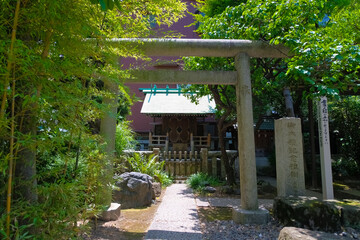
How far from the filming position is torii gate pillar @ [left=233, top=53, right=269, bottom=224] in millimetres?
4375

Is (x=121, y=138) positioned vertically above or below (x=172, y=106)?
below

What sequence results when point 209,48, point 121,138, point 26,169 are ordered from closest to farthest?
1. point 26,169
2. point 209,48
3. point 121,138

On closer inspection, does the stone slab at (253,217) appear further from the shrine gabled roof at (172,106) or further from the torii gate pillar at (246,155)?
the shrine gabled roof at (172,106)

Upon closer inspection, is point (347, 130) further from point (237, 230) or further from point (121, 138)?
point (121, 138)

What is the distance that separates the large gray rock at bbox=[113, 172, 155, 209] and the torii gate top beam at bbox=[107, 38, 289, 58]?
9.35ft


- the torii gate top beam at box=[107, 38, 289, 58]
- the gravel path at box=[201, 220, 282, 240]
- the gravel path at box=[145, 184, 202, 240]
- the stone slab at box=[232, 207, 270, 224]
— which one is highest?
the torii gate top beam at box=[107, 38, 289, 58]

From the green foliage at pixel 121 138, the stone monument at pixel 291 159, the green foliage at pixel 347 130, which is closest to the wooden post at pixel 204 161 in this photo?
the green foliage at pixel 121 138

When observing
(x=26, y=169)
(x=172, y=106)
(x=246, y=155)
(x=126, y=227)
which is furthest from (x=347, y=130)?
(x=26, y=169)

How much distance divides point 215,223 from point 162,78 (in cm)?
289

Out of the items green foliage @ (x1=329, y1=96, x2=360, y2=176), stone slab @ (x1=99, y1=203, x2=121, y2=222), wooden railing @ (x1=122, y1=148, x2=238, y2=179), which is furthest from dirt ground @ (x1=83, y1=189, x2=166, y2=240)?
green foliage @ (x1=329, y1=96, x2=360, y2=176)

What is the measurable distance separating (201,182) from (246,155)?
381 centimetres

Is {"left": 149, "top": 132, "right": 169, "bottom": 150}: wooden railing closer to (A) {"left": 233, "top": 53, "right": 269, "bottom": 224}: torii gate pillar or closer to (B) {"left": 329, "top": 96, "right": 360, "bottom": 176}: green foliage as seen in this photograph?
(B) {"left": 329, "top": 96, "right": 360, "bottom": 176}: green foliage

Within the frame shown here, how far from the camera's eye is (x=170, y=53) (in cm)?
468

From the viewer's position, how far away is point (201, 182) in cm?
807
